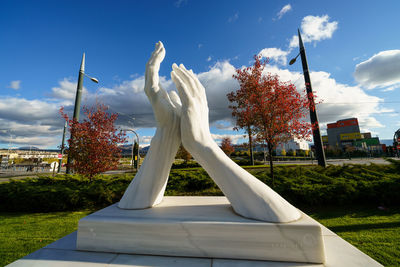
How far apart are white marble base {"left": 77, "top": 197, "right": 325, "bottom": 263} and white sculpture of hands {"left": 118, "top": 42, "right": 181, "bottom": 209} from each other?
1.91 ft

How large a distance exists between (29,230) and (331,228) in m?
8.37

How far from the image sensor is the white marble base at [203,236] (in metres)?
2.64

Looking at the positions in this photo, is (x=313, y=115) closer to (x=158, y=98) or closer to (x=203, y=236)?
(x=158, y=98)

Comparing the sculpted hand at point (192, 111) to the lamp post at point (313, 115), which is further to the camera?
the lamp post at point (313, 115)

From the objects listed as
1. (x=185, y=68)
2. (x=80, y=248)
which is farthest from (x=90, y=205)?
(x=185, y=68)

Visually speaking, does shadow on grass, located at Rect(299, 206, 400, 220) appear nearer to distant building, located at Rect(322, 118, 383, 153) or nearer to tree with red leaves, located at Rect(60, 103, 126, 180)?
tree with red leaves, located at Rect(60, 103, 126, 180)

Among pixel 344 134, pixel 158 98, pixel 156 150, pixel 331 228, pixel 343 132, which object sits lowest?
pixel 331 228

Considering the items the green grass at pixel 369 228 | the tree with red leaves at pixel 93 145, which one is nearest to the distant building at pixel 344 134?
the green grass at pixel 369 228

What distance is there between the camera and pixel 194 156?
377 cm

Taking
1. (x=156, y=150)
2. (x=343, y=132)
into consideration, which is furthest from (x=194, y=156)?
(x=343, y=132)

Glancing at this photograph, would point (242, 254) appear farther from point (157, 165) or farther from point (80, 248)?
point (80, 248)

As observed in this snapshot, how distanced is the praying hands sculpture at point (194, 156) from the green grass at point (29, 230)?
230 centimetres

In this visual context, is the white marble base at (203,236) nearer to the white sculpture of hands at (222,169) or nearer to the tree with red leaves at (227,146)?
the white sculpture of hands at (222,169)

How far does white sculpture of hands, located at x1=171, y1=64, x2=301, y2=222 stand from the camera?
2.95m
